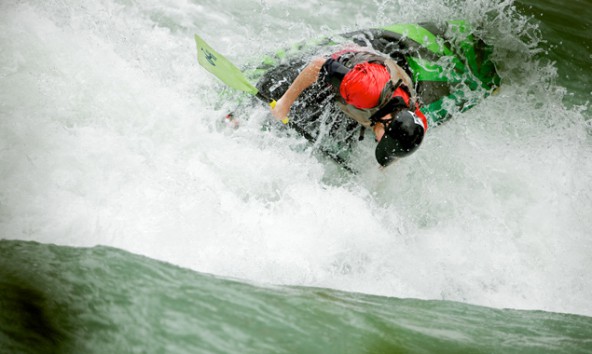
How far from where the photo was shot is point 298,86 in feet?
9.45

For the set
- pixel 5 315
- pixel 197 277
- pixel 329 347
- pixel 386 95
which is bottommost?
pixel 5 315

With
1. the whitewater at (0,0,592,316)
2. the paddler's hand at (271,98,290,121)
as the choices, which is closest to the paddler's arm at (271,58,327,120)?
the paddler's hand at (271,98,290,121)

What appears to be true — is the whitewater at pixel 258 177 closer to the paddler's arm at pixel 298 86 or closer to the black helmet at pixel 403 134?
the paddler's arm at pixel 298 86

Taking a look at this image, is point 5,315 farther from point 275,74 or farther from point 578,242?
point 578,242

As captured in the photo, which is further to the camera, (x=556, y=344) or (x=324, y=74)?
(x=324, y=74)

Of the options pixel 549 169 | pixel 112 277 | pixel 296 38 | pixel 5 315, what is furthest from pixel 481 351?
pixel 296 38

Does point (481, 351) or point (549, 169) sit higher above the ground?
point (549, 169)

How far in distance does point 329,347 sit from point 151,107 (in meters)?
2.09

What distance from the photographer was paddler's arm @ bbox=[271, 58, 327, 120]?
282 cm

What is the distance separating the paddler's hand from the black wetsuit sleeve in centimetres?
31

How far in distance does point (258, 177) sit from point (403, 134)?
0.97 m

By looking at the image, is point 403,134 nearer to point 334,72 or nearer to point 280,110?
point 334,72

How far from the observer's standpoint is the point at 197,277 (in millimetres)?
2070

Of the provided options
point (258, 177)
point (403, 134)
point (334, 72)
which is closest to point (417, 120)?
point (403, 134)
